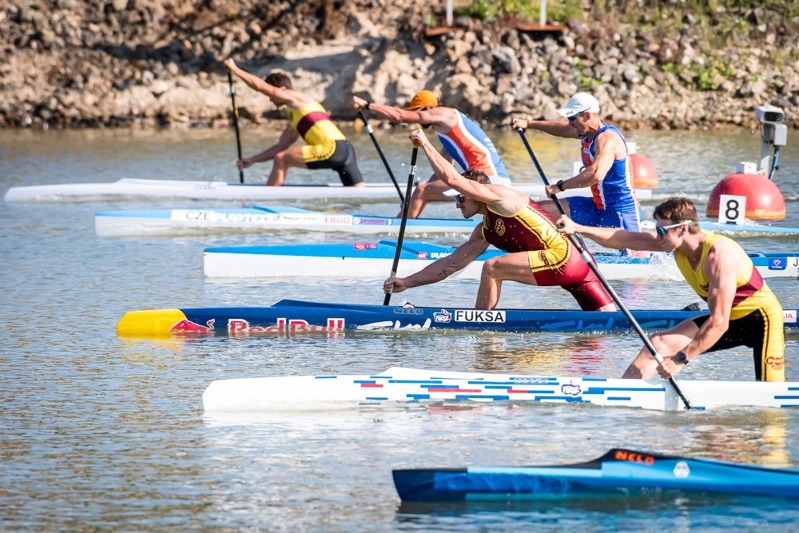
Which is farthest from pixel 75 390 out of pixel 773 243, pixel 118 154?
pixel 118 154

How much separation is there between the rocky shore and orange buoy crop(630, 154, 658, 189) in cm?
672

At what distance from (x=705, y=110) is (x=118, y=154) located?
34.9 ft

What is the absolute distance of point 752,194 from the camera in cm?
1559

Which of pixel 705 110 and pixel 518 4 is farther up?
pixel 518 4

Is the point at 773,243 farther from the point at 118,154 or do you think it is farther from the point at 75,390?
the point at 118,154

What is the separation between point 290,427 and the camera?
320 inches

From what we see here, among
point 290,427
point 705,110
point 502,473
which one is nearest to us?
point 502,473

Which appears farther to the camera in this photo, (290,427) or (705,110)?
(705,110)

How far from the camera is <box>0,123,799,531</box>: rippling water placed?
21.9ft

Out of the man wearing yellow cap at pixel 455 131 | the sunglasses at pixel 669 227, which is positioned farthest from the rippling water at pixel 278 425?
the man wearing yellow cap at pixel 455 131

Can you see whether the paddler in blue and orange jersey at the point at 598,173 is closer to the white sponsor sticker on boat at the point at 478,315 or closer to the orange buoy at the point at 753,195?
the white sponsor sticker on boat at the point at 478,315

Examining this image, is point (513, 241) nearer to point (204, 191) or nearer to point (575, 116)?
point (575, 116)

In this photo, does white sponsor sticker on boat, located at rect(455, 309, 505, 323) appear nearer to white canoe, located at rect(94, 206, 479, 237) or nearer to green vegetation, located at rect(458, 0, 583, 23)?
white canoe, located at rect(94, 206, 479, 237)

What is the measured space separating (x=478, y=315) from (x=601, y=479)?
12.4 ft
